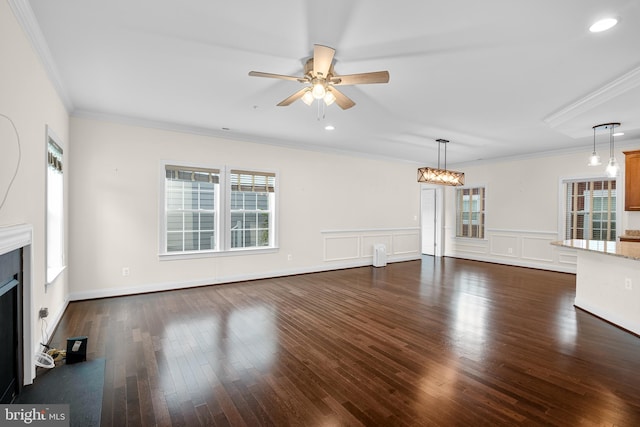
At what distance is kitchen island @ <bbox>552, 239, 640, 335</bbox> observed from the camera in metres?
3.45

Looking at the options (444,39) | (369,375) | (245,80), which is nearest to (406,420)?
(369,375)

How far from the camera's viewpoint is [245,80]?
3328mm

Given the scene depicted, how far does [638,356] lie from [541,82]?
2832 millimetres

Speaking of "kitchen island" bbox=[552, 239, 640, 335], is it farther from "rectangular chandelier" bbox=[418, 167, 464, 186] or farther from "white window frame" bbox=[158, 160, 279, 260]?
"white window frame" bbox=[158, 160, 279, 260]

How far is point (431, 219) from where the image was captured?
30.8 feet

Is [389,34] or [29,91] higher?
[389,34]

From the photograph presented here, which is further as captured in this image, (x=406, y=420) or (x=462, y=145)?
(x=462, y=145)

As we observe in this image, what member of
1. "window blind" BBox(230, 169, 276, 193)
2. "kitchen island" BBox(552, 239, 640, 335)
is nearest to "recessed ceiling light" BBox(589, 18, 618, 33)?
"kitchen island" BBox(552, 239, 640, 335)

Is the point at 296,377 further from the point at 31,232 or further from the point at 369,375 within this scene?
the point at 31,232

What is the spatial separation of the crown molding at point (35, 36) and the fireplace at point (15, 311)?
1.46 metres

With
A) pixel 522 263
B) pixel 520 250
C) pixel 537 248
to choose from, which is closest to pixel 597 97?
pixel 537 248

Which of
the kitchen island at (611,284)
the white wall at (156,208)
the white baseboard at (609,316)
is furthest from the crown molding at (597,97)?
the white wall at (156,208)

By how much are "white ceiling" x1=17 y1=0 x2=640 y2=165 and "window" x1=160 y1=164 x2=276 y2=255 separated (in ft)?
3.15

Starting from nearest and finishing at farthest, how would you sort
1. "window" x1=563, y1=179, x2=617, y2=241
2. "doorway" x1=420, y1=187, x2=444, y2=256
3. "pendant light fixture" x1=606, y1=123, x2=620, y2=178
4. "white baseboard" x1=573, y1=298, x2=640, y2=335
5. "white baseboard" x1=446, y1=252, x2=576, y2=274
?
"white baseboard" x1=573, y1=298, x2=640, y2=335, "pendant light fixture" x1=606, y1=123, x2=620, y2=178, "window" x1=563, y1=179, x2=617, y2=241, "white baseboard" x1=446, y1=252, x2=576, y2=274, "doorway" x1=420, y1=187, x2=444, y2=256
